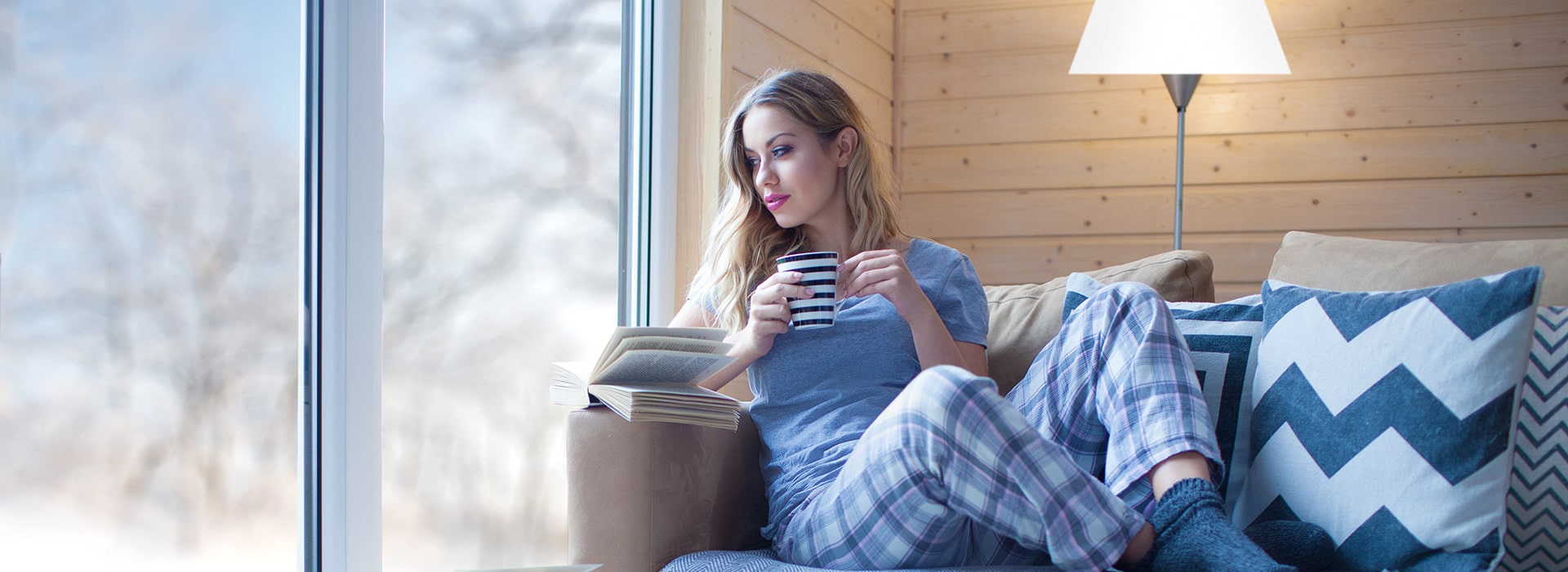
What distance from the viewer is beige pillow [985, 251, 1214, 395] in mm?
1734

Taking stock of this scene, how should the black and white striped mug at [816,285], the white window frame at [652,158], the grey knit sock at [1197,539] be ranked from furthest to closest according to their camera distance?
the white window frame at [652,158], the black and white striped mug at [816,285], the grey knit sock at [1197,539]

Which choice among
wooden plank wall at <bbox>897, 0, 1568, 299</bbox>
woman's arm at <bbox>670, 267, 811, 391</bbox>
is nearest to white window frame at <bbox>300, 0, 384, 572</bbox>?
woman's arm at <bbox>670, 267, 811, 391</bbox>

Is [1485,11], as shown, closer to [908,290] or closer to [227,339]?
[908,290]

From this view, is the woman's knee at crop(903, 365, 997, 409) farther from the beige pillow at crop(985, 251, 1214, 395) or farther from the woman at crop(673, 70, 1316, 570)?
the beige pillow at crop(985, 251, 1214, 395)

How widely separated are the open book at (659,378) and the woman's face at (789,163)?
13.4 inches

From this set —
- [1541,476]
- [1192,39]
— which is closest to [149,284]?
[1541,476]

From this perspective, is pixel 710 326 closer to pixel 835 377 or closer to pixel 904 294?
pixel 835 377

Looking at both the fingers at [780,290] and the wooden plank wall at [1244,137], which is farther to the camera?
the wooden plank wall at [1244,137]

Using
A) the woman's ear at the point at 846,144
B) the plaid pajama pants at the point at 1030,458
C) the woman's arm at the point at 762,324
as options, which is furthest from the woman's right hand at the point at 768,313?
the woman's ear at the point at 846,144

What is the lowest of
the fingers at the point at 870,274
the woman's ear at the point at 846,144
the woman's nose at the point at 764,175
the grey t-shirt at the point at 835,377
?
the grey t-shirt at the point at 835,377

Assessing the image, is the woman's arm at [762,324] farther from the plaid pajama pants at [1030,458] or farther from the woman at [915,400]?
the plaid pajama pants at [1030,458]

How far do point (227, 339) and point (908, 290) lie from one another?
85 centimetres

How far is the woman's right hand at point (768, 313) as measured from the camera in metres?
1.32

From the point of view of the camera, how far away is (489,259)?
73.9 inches
